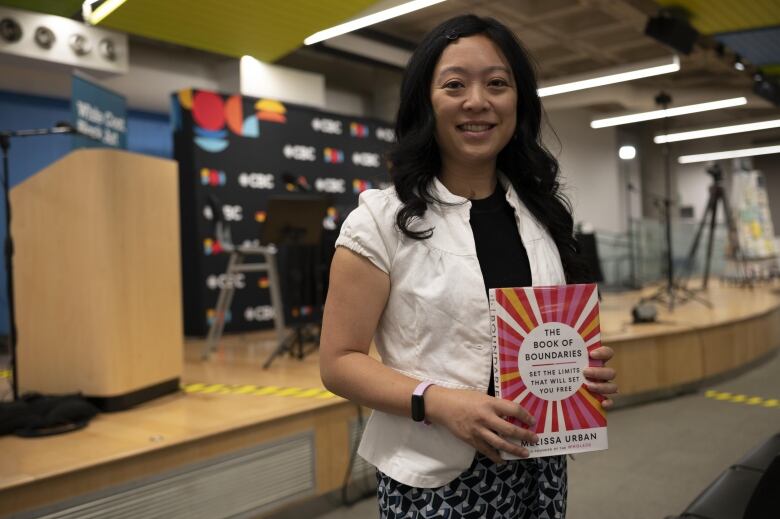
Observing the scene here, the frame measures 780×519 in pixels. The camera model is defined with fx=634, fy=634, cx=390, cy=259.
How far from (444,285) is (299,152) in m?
6.14

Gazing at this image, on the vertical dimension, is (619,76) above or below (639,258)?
above

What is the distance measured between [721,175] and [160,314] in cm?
670

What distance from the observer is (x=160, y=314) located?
10.8ft

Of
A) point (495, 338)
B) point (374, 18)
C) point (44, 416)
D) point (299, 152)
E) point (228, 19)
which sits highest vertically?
point (374, 18)

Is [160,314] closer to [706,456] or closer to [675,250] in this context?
[706,456]

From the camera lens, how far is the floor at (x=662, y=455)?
2.85m

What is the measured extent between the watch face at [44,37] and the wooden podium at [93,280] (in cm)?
246

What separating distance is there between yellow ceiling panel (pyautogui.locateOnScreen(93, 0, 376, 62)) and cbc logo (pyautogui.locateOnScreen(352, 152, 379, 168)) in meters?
1.89

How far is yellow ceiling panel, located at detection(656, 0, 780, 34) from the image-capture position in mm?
6191

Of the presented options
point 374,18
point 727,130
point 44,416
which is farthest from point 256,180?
point 727,130

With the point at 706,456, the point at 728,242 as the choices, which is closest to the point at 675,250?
the point at 728,242

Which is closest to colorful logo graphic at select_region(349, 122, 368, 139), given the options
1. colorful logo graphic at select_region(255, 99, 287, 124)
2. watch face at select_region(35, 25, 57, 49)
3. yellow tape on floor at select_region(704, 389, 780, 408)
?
colorful logo graphic at select_region(255, 99, 287, 124)

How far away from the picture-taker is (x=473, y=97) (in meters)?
0.90

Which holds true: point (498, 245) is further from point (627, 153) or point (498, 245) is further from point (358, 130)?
point (627, 153)
